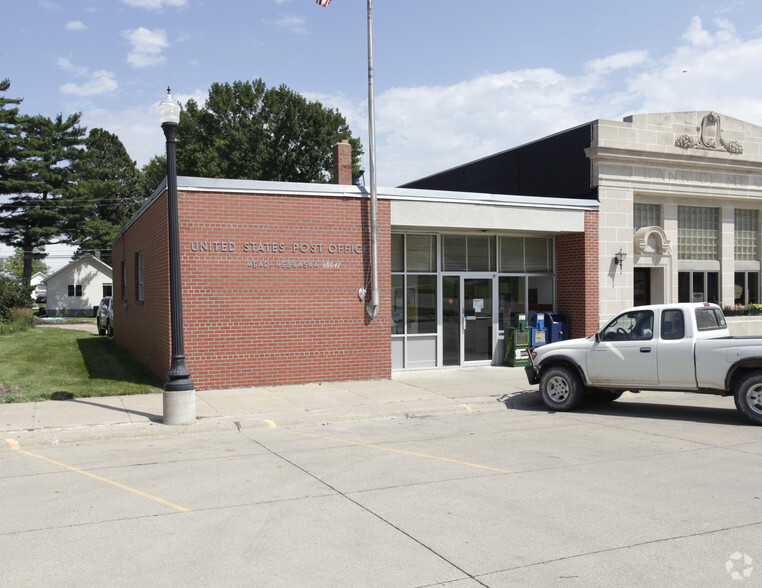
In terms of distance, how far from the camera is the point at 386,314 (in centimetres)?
1427

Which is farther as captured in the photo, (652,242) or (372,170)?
(652,242)

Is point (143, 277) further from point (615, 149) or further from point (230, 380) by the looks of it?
point (615, 149)

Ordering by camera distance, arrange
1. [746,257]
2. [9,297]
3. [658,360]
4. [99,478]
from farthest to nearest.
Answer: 1. [9,297]
2. [746,257]
3. [658,360]
4. [99,478]

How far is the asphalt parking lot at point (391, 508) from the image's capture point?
450 cm

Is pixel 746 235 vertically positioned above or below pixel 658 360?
above

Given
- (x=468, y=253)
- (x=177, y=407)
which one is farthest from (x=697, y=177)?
(x=177, y=407)

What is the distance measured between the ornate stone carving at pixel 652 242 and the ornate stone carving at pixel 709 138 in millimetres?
2554

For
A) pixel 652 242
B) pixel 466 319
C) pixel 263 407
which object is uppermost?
pixel 652 242

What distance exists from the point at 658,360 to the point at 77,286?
56.7 m

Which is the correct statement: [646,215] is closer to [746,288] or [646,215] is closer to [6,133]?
[746,288]

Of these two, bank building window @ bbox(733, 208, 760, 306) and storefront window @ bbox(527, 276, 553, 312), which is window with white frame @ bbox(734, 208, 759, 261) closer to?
bank building window @ bbox(733, 208, 760, 306)

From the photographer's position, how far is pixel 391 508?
5891mm

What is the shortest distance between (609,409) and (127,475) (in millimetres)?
8095

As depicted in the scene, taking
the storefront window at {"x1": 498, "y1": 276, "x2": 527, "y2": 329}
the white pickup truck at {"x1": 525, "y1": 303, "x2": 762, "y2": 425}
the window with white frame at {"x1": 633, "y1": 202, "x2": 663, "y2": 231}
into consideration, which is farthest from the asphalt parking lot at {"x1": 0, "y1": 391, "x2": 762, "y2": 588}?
the window with white frame at {"x1": 633, "y1": 202, "x2": 663, "y2": 231}
